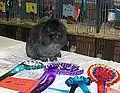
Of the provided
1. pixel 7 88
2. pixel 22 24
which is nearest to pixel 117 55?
pixel 22 24

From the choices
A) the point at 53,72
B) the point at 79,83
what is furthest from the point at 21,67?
the point at 79,83

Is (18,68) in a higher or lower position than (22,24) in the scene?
lower

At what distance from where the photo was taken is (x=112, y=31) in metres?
1.42

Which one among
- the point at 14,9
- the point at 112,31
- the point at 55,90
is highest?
the point at 14,9

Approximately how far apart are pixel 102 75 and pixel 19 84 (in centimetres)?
33

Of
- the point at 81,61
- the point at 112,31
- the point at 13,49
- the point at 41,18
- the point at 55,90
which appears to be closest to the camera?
the point at 55,90

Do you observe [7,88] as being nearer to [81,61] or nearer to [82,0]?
[81,61]

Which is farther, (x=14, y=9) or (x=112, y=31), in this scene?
(x=14, y=9)

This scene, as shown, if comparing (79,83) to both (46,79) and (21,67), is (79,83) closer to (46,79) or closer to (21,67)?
(46,79)

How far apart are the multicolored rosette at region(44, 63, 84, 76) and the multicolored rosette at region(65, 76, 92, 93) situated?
58 mm

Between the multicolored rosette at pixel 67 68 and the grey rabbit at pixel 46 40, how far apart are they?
0.07m

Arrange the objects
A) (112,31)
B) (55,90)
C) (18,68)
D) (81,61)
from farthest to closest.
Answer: (112,31), (81,61), (18,68), (55,90)

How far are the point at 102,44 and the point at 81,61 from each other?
35cm

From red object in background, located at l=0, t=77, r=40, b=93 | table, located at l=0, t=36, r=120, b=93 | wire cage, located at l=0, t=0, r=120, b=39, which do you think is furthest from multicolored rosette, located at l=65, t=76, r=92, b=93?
Answer: wire cage, located at l=0, t=0, r=120, b=39
